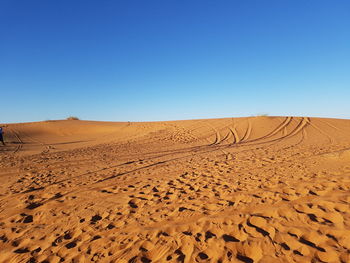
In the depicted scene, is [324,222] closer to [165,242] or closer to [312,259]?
[312,259]

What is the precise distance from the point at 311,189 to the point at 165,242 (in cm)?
333

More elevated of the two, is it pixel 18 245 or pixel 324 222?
pixel 324 222

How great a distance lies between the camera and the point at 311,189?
4008 mm

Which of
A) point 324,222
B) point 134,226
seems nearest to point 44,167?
point 134,226

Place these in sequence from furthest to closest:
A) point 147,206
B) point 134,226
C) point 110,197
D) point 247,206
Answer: point 110,197, point 147,206, point 247,206, point 134,226

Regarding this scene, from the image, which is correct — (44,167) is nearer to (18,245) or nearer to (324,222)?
(18,245)

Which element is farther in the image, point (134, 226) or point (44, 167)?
point (44, 167)

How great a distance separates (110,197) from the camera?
4309mm

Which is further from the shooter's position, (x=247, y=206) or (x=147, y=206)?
(x=147, y=206)

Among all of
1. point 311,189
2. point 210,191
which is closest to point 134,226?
point 210,191

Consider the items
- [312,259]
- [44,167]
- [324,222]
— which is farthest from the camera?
[44,167]

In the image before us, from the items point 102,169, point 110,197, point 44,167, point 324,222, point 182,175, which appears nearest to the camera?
point 324,222

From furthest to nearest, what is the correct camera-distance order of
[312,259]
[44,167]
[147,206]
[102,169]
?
[44,167], [102,169], [147,206], [312,259]

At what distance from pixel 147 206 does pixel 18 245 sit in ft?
6.66
